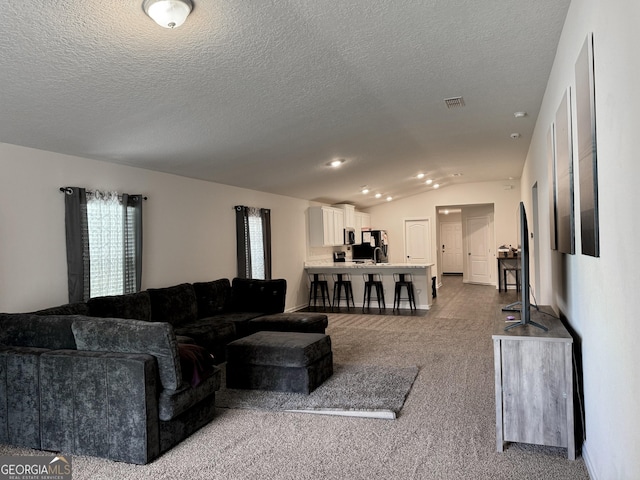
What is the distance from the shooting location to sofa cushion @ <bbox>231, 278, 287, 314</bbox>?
588 centimetres

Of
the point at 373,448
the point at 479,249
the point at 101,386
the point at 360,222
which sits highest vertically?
the point at 360,222

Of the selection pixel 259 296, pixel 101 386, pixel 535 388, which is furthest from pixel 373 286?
pixel 101 386

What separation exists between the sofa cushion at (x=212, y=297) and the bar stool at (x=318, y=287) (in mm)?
3221

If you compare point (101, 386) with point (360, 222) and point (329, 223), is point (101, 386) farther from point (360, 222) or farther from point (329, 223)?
point (360, 222)

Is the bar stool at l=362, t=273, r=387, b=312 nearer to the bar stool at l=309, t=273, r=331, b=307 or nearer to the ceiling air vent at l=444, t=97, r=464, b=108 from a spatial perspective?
the bar stool at l=309, t=273, r=331, b=307

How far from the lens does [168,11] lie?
7.34ft

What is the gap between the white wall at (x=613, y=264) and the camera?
141 cm

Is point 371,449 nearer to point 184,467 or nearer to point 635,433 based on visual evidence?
point 184,467

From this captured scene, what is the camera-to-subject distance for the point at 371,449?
2.77 meters

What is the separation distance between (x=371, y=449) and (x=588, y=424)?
1.27 metres

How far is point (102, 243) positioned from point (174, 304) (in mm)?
1040

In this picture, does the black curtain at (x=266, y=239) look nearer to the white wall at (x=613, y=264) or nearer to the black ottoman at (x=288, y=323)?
the black ottoman at (x=288, y=323)

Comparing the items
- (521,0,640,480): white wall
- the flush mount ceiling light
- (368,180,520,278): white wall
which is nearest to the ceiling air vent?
(521,0,640,480): white wall

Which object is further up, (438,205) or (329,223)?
(438,205)
